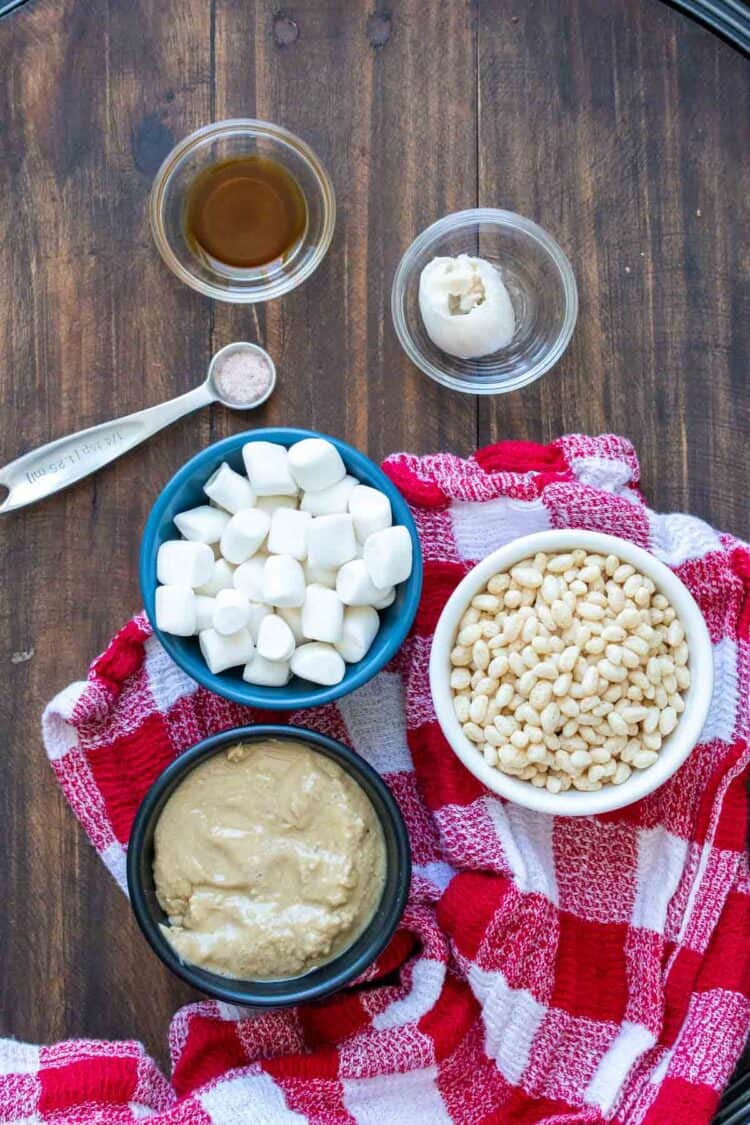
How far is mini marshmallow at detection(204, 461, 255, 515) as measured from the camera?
1.27 m

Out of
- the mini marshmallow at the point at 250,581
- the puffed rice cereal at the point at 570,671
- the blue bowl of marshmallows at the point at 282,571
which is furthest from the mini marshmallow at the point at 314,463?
the puffed rice cereal at the point at 570,671

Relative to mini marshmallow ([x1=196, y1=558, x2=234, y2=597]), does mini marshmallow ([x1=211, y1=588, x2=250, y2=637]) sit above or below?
below

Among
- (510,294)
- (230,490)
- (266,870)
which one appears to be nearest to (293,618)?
(230,490)

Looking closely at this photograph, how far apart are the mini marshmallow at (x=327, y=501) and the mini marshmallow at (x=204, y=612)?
5.6 inches

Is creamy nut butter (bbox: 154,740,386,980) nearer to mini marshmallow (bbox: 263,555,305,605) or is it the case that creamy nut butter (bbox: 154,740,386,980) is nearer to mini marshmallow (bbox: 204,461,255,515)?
mini marshmallow (bbox: 263,555,305,605)

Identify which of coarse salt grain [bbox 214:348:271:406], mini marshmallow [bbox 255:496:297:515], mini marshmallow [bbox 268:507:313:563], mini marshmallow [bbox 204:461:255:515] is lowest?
mini marshmallow [bbox 268:507:313:563]

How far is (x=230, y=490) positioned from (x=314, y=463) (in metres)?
0.10

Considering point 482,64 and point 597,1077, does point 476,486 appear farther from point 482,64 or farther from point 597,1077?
point 597,1077

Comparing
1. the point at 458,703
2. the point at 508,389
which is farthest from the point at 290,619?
the point at 508,389

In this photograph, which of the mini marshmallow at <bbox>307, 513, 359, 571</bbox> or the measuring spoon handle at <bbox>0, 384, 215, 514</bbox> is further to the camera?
the measuring spoon handle at <bbox>0, 384, 215, 514</bbox>

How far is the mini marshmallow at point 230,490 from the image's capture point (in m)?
1.27

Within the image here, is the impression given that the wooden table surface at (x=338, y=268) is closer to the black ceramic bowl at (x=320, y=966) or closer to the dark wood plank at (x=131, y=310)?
the dark wood plank at (x=131, y=310)

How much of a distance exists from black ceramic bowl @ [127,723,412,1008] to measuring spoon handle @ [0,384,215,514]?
1.25 feet

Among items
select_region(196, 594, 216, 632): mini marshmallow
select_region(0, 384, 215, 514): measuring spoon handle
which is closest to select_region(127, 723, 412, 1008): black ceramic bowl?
select_region(196, 594, 216, 632): mini marshmallow
